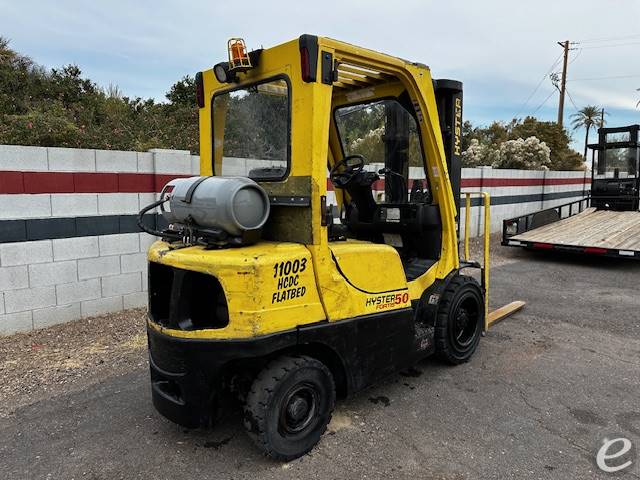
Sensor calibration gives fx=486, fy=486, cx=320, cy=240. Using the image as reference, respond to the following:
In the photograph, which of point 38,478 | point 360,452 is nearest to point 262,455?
point 360,452

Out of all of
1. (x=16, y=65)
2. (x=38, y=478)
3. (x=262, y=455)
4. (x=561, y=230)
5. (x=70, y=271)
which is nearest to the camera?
(x=38, y=478)

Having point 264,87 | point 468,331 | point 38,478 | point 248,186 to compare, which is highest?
point 264,87

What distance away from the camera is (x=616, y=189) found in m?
13.0

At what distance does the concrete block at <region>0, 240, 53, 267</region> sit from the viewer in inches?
184

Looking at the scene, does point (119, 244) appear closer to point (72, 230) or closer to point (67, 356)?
point (72, 230)

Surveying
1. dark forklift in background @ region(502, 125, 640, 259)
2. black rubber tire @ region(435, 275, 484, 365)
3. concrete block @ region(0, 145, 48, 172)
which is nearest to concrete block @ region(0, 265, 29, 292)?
concrete block @ region(0, 145, 48, 172)

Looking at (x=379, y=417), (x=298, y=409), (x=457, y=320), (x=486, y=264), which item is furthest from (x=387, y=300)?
(x=486, y=264)

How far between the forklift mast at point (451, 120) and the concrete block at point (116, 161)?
11.4ft

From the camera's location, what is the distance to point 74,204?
5.12 metres

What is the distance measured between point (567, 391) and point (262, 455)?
2.44 meters

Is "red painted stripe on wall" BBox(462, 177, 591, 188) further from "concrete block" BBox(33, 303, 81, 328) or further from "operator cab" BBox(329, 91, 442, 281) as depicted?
"concrete block" BBox(33, 303, 81, 328)

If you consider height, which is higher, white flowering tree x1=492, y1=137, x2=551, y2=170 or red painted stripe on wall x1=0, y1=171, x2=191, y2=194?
white flowering tree x1=492, y1=137, x2=551, y2=170

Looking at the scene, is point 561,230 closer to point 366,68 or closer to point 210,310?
point 366,68

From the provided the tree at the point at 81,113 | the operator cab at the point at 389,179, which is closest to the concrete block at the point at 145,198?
the operator cab at the point at 389,179
